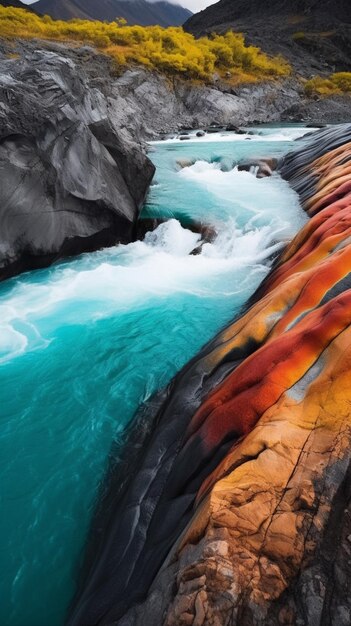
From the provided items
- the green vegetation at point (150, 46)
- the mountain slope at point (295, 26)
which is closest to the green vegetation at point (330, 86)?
the green vegetation at point (150, 46)

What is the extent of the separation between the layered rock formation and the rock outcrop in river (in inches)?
216

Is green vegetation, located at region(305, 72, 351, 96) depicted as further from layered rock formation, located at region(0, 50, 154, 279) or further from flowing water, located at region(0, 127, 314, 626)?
layered rock formation, located at region(0, 50, 154, 279)

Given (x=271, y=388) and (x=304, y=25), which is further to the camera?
(x=304, y=25)

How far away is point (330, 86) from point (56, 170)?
50880mm

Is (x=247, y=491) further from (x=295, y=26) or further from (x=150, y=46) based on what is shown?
(x=295, y=26)

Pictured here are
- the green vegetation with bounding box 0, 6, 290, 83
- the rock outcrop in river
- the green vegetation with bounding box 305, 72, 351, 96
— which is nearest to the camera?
the rock outcrop in river

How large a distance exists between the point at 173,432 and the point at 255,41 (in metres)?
69.8

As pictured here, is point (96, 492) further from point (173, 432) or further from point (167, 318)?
point (167, 318)

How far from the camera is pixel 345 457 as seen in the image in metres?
2.19

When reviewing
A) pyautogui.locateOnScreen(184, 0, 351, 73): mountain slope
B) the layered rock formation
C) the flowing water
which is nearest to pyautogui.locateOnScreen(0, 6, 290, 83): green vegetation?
pyautogui.locateOnScreen(184, 0, 351, 73): mountain slope

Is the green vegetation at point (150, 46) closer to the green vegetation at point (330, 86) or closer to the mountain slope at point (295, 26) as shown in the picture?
the green vegetation at point (330, 86)

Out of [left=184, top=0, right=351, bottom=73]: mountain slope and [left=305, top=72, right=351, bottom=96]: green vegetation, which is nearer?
[left=305, top=72, right=351, bottom=96]: green vegetation

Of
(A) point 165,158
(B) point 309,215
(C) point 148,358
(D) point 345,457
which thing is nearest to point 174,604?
(D) point 345,457

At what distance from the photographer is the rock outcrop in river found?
1794 mm
